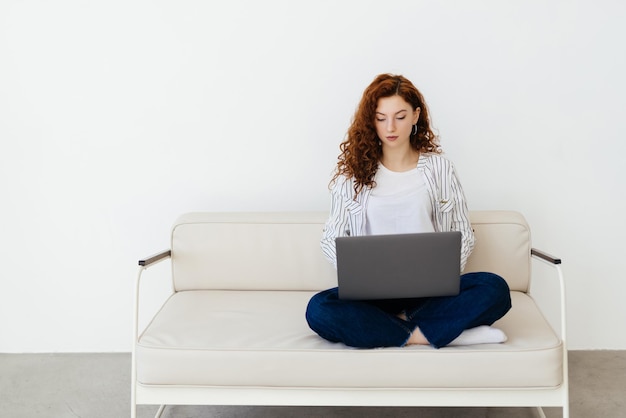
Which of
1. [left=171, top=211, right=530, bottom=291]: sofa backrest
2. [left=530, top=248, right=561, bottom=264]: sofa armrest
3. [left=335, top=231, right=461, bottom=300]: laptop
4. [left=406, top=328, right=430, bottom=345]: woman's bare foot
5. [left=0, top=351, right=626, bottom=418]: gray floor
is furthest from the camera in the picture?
[left=171, top=211, right=530, bottom=291]: sofa backrest

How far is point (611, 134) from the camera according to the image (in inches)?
125

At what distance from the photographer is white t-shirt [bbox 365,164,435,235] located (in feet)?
8.41

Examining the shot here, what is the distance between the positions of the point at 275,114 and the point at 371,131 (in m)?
0.72

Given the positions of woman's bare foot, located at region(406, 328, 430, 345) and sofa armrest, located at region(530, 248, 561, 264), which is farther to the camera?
sofa armrest, located at region(530, 248, 561, 264)

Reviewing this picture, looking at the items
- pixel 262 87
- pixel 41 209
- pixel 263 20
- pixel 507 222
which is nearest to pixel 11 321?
pixel 41 209

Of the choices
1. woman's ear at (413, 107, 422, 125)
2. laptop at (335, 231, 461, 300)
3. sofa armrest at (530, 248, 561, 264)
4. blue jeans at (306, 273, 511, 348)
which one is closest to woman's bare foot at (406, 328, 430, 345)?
blue jeans at (306, 273, 511, 348)

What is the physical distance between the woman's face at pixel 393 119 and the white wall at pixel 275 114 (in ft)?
2.09

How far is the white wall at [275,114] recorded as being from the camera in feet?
10.3

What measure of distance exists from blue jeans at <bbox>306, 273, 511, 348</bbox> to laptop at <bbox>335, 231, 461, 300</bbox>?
9 cm

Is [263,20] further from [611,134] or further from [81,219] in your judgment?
[611,134]

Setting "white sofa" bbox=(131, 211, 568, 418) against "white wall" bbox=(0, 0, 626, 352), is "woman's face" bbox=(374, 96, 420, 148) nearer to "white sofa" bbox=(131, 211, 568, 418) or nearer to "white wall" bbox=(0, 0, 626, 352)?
"white wall" bbox=(0, 0, 626, 352)

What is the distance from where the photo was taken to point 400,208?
8.45 ft

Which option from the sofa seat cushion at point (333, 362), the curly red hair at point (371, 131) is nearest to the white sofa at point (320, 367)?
the sofa seat cushion at point (333, 362)

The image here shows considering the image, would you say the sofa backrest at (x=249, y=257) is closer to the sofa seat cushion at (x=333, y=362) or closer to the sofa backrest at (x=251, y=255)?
the sofa backrest at (x=251, y=255)
